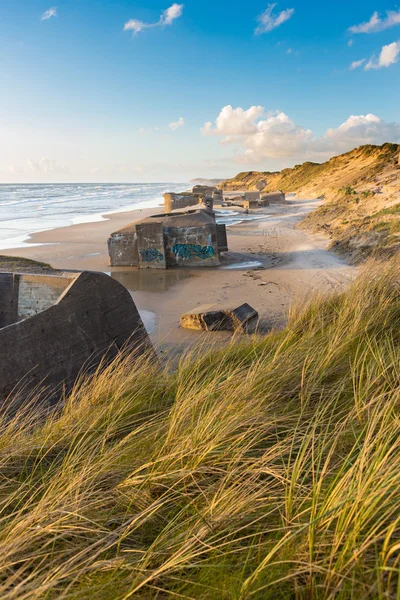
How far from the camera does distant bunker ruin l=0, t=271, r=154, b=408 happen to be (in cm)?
411

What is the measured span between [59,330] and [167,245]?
25.6ft

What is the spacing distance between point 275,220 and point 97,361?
18784mm

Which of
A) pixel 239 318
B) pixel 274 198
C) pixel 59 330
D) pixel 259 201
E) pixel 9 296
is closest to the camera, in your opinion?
pixel 59 330

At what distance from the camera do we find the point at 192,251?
1195 cm

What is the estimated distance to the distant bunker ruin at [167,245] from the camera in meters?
11.9

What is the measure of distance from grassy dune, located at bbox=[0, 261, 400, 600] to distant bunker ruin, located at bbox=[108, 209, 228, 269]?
8617 mm

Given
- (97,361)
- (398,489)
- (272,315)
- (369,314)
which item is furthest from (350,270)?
(398,489)

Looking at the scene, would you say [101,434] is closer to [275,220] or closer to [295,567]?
[295,567]

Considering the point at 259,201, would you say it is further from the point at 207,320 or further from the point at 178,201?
the point at 207,320

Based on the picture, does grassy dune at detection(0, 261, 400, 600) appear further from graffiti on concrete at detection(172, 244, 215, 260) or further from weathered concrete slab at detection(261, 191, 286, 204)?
weathered concrete slab at detection(261, 191, 286, 204)

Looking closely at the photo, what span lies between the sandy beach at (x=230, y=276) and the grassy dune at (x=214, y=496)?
8.06 ft

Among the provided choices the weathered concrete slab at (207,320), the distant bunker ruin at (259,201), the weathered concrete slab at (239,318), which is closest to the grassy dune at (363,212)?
the weathered concrete slab at (239,318)

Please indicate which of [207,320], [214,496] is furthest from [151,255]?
[214,496]

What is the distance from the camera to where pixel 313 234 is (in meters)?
16.8
